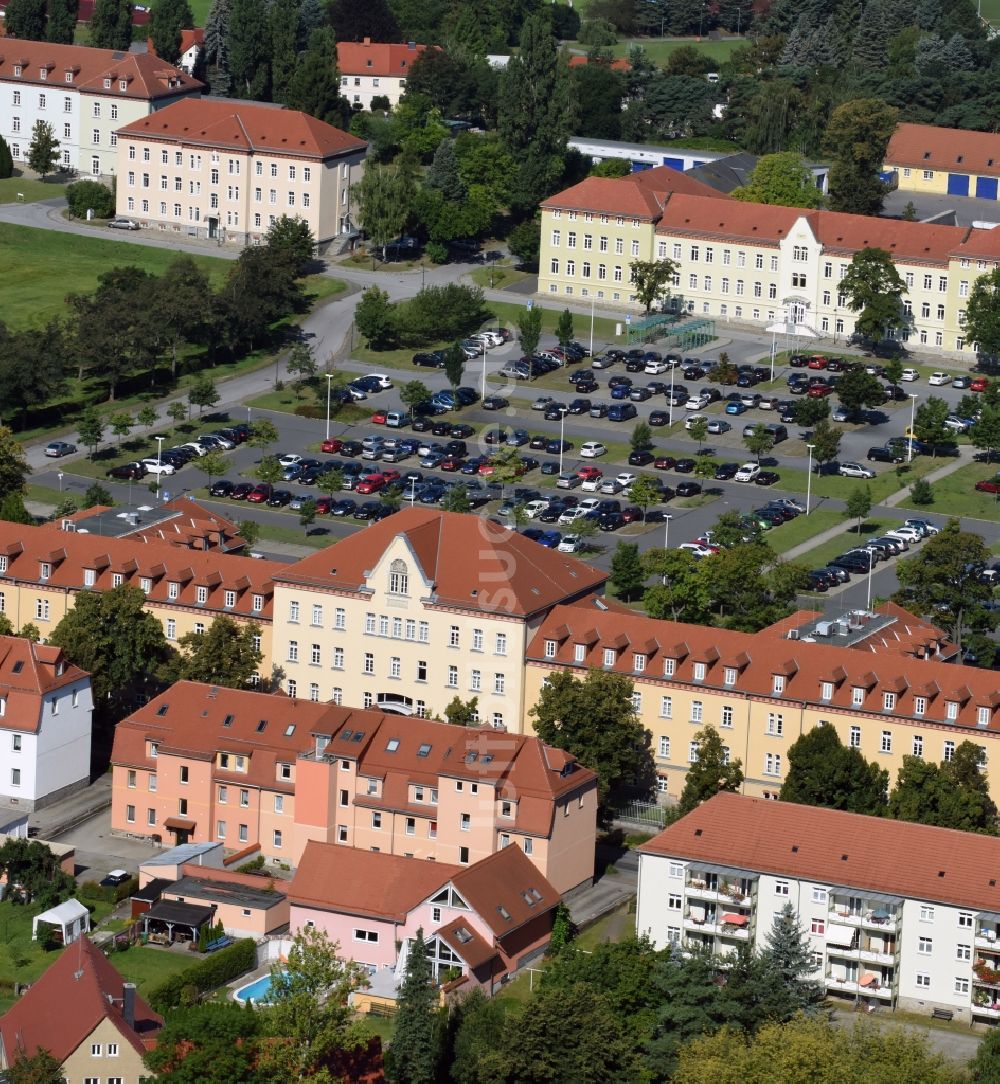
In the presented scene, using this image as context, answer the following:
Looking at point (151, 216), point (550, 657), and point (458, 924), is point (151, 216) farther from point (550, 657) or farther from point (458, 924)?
point (458, 924)

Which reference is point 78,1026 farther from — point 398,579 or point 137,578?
point 137,578

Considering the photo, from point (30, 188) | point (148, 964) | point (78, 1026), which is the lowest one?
point (148, 964)

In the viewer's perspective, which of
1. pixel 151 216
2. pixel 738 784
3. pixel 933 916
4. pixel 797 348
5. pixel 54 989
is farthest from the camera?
pixel 151 216

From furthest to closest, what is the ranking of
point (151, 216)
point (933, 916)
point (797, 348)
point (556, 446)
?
point (151, 216) < point (797, 348) < point (556, 446) < point (933, 916)

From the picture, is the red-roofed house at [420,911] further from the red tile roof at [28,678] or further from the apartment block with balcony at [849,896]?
the red tile roof at [28,678]

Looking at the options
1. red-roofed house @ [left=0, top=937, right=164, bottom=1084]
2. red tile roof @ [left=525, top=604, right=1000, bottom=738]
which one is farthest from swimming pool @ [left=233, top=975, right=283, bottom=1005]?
red tile roof @ [left=525, top=604, right=1000, bottom=738]

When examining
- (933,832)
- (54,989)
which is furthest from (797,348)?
(54,989)

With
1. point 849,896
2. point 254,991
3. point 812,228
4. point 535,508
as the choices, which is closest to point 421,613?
point 254,991
